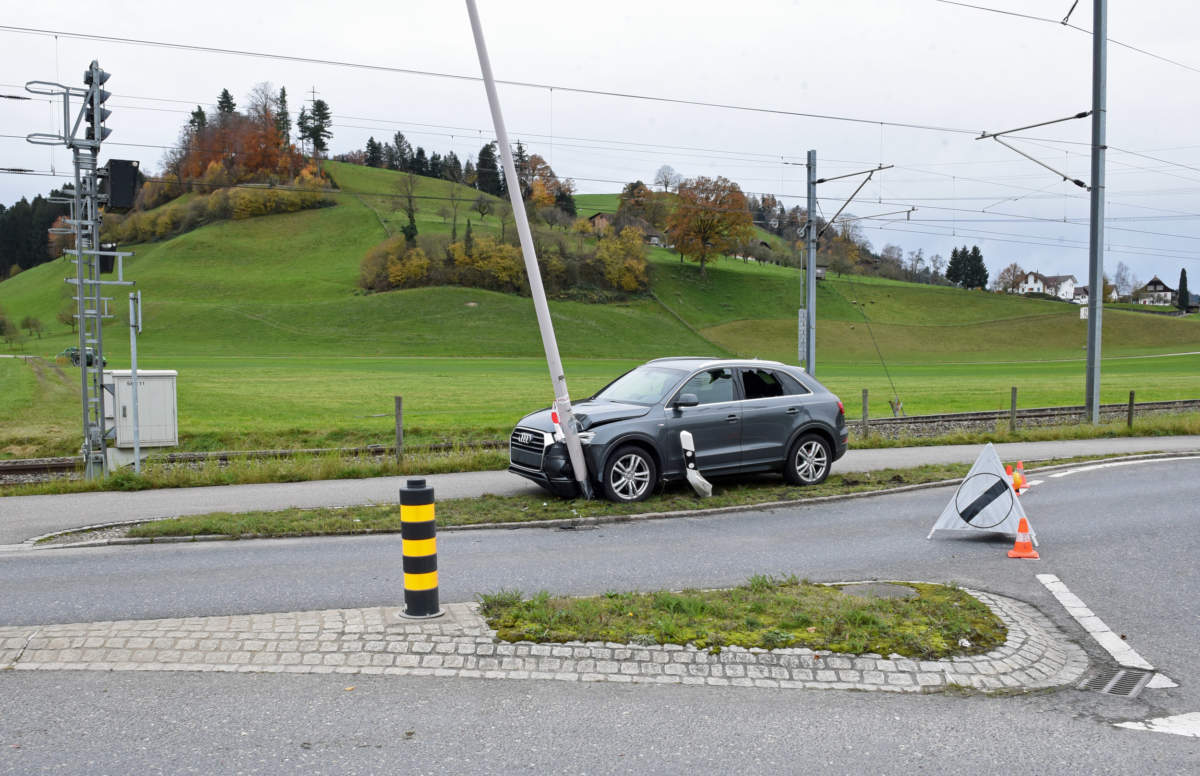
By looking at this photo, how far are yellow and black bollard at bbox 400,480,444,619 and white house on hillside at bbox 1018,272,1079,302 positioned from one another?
181161mm

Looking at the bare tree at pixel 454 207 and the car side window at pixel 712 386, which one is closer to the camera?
the car side window at pixel 712 386

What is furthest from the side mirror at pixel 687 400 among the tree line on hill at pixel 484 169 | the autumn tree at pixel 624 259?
the autumn tree at pixel 624 259

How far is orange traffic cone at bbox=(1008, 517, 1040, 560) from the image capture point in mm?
8797

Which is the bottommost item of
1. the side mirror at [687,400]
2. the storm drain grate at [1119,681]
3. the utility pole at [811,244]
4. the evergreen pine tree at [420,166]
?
the storm drain grate at [1119,681]

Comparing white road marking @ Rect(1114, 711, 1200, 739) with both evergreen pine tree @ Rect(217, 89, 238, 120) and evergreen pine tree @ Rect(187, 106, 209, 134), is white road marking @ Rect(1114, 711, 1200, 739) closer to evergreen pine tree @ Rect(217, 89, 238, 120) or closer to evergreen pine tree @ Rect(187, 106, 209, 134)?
evergreen pine tree @ Rect(187, 106, 209, 134)

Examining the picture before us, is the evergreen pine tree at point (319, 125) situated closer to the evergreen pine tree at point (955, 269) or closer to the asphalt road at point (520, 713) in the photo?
the evergreen pine tree at point (955, 269)

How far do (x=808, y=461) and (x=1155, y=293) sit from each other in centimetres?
18297

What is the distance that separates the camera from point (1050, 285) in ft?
597

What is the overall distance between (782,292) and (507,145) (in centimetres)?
10226

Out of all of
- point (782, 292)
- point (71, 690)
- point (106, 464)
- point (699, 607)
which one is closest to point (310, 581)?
point (71, 690)

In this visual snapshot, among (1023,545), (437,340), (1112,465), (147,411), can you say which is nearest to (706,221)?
(437,340)

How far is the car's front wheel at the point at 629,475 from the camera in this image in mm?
11547

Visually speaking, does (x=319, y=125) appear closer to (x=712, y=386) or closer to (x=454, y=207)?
(x=454, y=207)

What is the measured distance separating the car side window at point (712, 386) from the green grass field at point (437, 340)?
36.7 feet
